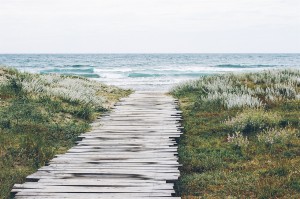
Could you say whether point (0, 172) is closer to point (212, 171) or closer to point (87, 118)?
point (212, 171)

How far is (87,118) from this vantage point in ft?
42.9

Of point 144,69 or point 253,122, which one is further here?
point 144,69

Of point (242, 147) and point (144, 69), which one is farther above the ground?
point (242, 147)

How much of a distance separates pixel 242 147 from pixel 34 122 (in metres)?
5.47

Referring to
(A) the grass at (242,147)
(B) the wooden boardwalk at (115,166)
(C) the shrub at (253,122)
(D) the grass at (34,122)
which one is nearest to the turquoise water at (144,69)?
(D) the grass at (34,122)

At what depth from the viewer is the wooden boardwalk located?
5992 mm

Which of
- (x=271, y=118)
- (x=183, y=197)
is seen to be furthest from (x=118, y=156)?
(x=271, y=118)

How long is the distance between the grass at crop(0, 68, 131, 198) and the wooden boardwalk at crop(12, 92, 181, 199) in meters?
0.49

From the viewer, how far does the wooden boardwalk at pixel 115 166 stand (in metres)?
5.99

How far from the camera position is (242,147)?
9336mm

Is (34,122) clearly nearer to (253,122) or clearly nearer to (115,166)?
(115,166)

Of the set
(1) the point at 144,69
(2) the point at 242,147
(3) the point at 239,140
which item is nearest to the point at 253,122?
(3) the point at 239,140

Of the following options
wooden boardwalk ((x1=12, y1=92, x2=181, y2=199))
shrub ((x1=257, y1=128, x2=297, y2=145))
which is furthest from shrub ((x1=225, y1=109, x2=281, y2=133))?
wooden boardwalk ((x1=12, y1=92, x2=181, y2=199))

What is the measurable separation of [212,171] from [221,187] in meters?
0.93
